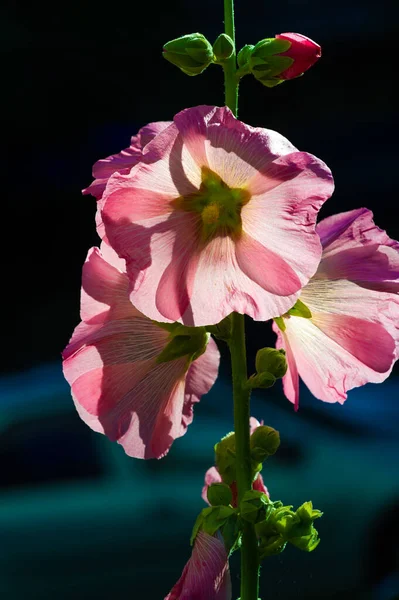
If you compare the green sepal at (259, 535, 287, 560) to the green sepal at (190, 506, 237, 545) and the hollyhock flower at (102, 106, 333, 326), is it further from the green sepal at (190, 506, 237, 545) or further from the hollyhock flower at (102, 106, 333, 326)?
the hollyhock flower at (102, 106, 333, 326)

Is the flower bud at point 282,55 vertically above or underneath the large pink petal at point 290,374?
above

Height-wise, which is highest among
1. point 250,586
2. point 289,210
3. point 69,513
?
point 289,210

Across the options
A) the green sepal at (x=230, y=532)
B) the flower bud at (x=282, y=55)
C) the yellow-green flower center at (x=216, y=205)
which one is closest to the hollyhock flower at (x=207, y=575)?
the green sepal at (x=230, y=532)

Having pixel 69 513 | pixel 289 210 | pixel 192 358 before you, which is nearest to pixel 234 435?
pixel 192 358

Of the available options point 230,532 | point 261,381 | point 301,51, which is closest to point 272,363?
point 261,381

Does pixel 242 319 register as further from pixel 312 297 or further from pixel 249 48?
pixel 249 48

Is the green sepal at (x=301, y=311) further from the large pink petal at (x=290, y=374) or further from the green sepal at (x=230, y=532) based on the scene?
the green sepal at (x=230, y=532)
